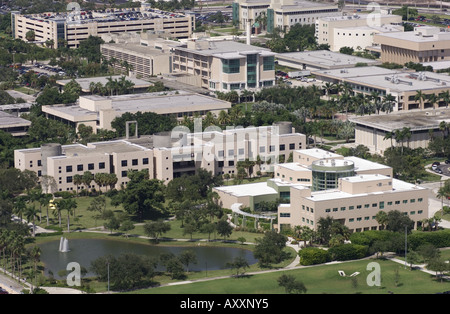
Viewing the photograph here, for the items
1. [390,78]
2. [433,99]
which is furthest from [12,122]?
[433,99]

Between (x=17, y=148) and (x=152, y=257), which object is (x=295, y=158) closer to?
(x=152, y=257)

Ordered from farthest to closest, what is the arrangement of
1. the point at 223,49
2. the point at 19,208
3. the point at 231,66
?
the point at 223,49 → the point at 231,66 → the point at 19,208

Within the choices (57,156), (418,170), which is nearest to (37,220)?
(57,156)

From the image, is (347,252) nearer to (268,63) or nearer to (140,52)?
(268,63)

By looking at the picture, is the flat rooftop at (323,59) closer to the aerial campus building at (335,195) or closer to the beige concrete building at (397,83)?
the beige concrete building at (397,83)

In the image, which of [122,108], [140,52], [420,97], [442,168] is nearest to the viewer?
[442,168]

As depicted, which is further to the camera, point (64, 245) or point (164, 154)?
point (164, 154)

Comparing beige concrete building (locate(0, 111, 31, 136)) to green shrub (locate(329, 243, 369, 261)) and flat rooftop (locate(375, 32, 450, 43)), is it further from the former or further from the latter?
flat rooftop (locate(375, 32, 450, 43))
